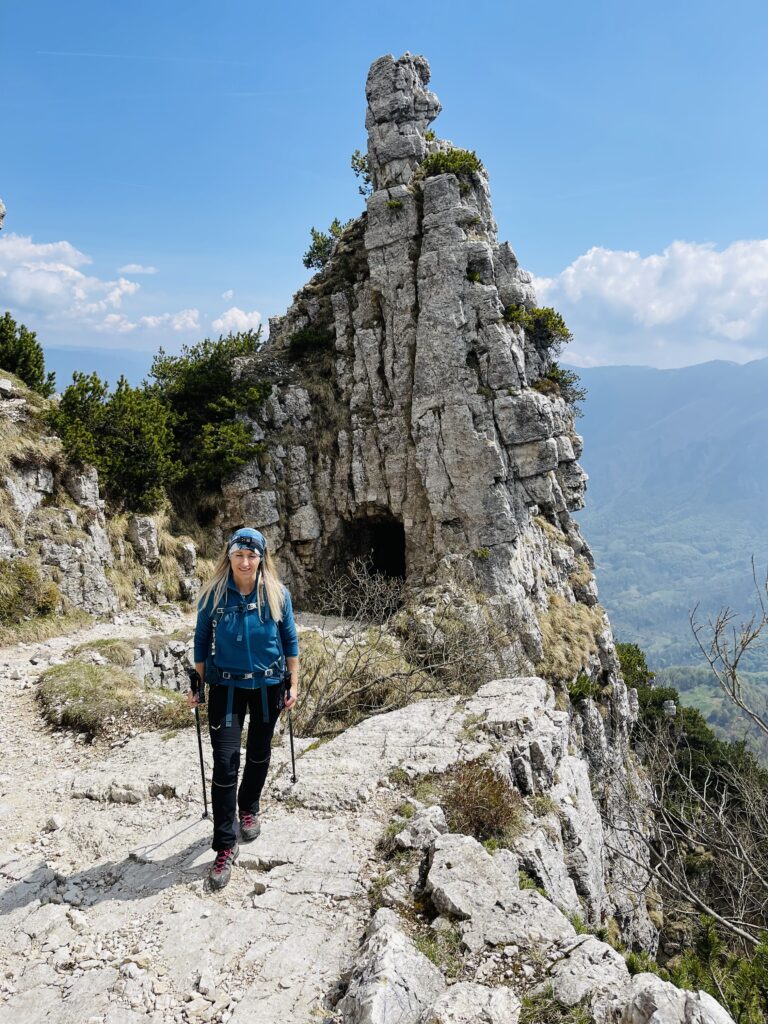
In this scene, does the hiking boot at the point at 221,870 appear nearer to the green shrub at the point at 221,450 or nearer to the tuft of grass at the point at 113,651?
the tuft of grass at the point at 113,651

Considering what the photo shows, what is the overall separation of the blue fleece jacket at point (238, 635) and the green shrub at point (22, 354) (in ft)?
61.4

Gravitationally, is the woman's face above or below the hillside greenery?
above

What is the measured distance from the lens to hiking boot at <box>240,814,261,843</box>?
610cm

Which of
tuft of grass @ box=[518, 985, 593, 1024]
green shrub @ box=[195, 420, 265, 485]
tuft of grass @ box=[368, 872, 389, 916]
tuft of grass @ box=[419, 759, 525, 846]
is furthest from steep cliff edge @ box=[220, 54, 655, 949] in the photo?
tuft of grass @ box=[518, 985, 593, 1024]

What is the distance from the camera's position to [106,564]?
18.6 meters

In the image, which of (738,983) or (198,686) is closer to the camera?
(738,983)

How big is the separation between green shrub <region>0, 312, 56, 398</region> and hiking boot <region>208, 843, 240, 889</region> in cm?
1979

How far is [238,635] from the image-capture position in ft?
17.9

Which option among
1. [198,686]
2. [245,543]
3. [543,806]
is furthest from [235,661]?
[543,806]

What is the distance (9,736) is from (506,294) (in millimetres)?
24613

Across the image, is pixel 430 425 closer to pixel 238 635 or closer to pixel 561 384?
pixel 561 384

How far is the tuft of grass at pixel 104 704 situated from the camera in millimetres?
9461

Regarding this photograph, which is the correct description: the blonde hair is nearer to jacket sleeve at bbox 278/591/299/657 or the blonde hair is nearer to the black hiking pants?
jacket sleeve at bbox 278/591/299/657

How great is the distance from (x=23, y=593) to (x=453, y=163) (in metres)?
24.6
